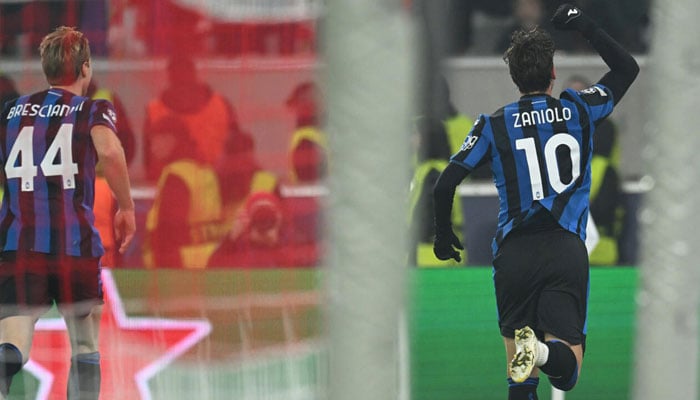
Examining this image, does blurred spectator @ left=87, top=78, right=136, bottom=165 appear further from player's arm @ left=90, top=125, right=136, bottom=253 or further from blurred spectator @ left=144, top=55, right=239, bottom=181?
player's arm @ left=90, top=125, right=136, bottom=253

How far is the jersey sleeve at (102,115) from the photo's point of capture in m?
4.85

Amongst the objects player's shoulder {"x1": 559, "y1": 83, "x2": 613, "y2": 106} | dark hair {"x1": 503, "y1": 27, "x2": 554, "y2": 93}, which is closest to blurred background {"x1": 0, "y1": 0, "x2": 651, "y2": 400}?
dark hair {"x1": 503, "y1": 27, "x2": 554, "y2": 93}

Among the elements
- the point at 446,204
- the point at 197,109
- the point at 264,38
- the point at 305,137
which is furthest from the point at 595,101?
the point at 197,109

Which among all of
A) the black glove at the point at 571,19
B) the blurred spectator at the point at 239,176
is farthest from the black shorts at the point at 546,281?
the blurred spectator at the point at 239,176

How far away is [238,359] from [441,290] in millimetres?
1079

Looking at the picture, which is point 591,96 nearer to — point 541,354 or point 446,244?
point 446,244

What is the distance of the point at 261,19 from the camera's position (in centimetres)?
510

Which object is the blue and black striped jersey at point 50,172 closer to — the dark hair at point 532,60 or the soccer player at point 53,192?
the soccer player at point 53,192

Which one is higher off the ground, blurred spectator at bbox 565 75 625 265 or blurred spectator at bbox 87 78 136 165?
blurred spectator at bbox 87 78 136 165

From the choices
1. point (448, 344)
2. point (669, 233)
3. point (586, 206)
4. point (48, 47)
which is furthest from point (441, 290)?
point (669, 233)

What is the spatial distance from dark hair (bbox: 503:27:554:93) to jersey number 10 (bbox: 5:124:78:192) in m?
1.66

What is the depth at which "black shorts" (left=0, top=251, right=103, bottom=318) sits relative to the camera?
4969 mm

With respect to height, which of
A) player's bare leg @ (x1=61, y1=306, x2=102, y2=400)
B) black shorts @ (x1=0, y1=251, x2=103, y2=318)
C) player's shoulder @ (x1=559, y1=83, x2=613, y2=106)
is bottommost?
player's bare leg @ (x1=61, y1=306, x2=102, y2=400)

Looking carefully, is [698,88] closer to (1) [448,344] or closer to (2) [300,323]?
(2) [300,323]
